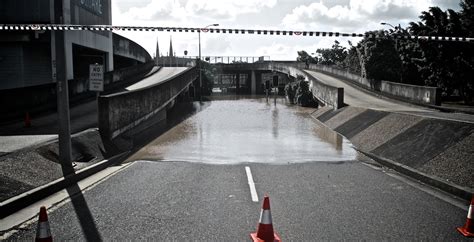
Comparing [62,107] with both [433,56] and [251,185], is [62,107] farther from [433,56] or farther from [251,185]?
[433,56]

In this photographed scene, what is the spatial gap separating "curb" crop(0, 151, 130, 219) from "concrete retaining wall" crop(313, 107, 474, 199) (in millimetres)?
8770

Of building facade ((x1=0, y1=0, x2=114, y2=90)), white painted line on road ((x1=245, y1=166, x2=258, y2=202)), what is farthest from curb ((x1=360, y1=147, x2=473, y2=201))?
building facade ((x1=0, y1=0, x2=114, y2=90))

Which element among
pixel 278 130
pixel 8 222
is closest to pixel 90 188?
pixel 8 222

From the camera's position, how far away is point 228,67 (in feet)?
275

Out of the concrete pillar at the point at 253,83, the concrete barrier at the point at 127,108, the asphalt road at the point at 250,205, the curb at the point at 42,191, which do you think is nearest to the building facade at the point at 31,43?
the concrete barrier at the point at 127,108

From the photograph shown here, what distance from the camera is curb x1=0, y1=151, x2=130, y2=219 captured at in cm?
766

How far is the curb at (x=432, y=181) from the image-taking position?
8.62m

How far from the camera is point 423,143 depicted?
12547 millimetres

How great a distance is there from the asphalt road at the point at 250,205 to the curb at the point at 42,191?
0.73 m

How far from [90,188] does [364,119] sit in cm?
1559

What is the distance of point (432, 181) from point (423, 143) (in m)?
3.05

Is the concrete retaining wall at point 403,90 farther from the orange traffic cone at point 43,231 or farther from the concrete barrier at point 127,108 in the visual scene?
the orange traffic cone at point 43,231

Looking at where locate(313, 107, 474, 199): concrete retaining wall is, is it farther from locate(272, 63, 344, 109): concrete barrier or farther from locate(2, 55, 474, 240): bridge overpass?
locate(272, 63, 344, 109): concrete barrier

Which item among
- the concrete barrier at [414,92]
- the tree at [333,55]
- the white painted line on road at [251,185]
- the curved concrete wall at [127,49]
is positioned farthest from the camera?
the tree at [333,55]
